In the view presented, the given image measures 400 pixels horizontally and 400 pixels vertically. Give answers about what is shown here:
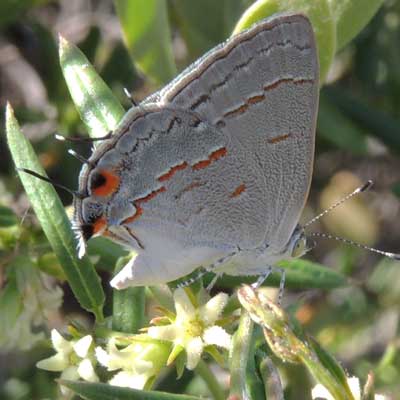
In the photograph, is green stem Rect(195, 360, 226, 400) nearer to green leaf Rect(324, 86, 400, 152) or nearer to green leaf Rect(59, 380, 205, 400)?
green leaf Rect(59, 380, 205, 400)

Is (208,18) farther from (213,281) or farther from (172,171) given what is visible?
(213,281)

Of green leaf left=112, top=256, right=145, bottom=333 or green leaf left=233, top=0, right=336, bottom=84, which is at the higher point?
green leaf left=233, top=0, right=336, bottom=84

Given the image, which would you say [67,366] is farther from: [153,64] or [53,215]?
[153,64]

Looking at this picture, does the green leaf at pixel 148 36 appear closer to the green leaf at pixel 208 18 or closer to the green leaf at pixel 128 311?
the green leaf at pixel 208 18

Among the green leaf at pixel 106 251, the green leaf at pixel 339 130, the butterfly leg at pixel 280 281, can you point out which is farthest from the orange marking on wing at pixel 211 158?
the green leaf at pixel 339 130

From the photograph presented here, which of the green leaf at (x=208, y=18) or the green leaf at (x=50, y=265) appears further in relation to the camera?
Result: the green leaf at (x=208, y=18)

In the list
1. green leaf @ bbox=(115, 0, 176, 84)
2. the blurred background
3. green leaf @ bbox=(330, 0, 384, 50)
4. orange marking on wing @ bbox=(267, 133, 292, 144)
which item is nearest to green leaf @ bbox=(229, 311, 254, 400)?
orange marking on wing @ bbox=(267, 133, 292, 144)

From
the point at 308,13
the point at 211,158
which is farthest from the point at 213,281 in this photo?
the point at 308,13
